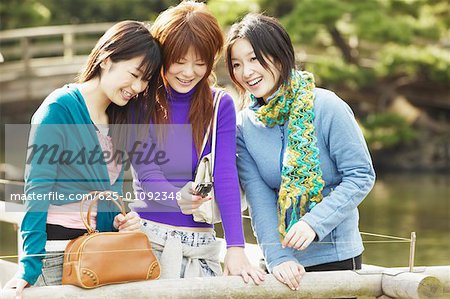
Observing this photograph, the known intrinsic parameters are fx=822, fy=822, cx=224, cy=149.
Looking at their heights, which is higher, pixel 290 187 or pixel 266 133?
pixel 266 133

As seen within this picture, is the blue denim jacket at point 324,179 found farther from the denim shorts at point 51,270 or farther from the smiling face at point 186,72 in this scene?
the denim shorts at point 51,270

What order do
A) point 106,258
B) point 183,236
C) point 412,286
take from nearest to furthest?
Answer: point 106,258, point 412,286, point 183,236

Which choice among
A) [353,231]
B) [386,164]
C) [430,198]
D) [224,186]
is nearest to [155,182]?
[224,186]

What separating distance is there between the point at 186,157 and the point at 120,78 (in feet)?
0.83

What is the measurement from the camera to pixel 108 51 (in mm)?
1869

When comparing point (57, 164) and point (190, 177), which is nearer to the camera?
point (57, 164)

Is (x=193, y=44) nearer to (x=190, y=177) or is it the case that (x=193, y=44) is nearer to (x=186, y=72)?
(x=186, y=72)

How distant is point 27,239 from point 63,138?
0.23 m

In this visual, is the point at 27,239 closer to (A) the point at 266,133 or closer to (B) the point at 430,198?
(A) the point at 266,133

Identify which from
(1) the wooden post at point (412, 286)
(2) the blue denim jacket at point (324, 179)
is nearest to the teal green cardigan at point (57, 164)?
(2) the blue denim jacket at point (324, 179)

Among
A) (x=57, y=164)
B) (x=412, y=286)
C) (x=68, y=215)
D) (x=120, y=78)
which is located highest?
(x=120, y=78)

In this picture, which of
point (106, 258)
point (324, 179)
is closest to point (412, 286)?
point (324, 179)

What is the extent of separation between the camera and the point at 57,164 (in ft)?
5.80

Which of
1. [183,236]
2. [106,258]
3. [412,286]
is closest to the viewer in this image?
[106,258]
